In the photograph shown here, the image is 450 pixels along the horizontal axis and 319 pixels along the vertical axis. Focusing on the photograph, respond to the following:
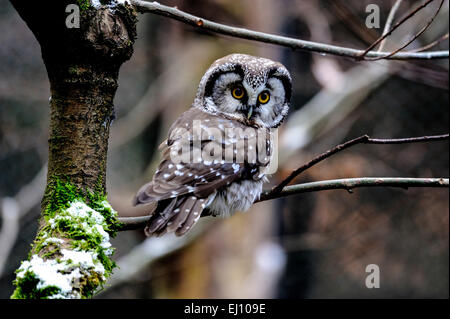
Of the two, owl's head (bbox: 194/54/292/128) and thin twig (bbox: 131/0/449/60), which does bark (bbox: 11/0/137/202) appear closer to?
thin twig (bbox: 131/0/449/60)

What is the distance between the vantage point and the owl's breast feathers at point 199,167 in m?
2.10

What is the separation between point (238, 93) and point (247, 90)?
72mm

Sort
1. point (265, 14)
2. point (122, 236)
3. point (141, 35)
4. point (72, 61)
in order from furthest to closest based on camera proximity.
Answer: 1. point (141, 35)
2. point (122, 236)
3. point (265, 14)
4. point (72, 61)

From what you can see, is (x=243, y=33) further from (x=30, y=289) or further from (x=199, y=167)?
(x=30, y=289)

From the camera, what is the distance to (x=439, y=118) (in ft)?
18.9

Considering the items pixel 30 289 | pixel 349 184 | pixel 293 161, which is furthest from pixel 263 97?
pixel 293 161

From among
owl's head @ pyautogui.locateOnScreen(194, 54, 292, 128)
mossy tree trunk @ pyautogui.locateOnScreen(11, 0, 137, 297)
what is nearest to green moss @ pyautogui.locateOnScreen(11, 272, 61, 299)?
mossy tree trunk @ pyautogui.locateOnScreen(11, 0, 137, 297)

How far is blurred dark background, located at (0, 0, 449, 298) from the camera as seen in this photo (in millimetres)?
5039

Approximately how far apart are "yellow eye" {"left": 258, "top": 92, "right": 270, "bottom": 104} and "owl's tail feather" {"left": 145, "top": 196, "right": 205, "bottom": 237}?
726 mm

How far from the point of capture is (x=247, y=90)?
103 inches

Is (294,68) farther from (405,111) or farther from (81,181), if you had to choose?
(81,181)

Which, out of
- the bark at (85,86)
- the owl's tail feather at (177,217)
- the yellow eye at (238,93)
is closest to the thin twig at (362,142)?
the owl's tail feather at (177,217)
